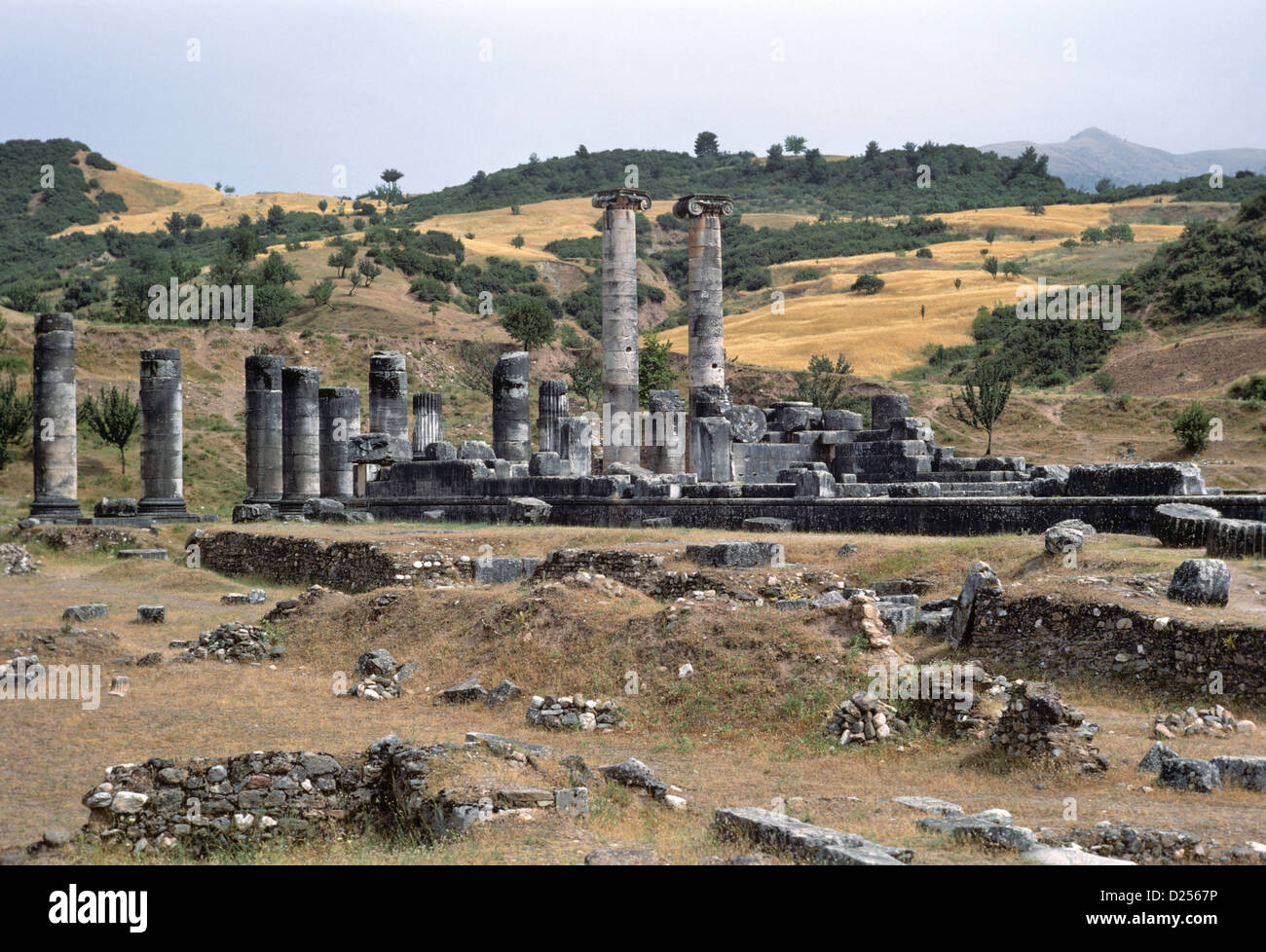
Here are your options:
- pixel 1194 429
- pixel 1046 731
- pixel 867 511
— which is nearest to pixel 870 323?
pixel 1194 429

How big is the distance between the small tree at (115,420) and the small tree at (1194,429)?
37.2 meters

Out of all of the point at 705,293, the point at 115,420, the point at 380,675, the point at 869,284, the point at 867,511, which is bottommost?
the point at 380,675

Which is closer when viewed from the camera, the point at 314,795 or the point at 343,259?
the point at 314,795

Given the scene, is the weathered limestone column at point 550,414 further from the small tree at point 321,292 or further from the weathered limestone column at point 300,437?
the small tree at point 321,292

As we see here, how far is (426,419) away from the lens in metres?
38.4

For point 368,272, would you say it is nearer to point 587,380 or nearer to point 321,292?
point 321,292

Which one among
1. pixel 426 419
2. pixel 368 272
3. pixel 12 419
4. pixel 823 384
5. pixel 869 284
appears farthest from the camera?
pixel 869 284

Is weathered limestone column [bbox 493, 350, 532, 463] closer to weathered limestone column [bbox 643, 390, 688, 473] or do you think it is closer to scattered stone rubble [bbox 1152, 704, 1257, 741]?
weathered limestone column [bbox 643, 390, 688, 473]

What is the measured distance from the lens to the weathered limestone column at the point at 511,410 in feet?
116

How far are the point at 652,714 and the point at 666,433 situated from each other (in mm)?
20220

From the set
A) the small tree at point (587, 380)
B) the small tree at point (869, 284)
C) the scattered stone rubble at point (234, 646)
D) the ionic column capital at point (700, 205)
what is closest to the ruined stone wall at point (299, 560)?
the scattered stone rubble at point (234, 646)
